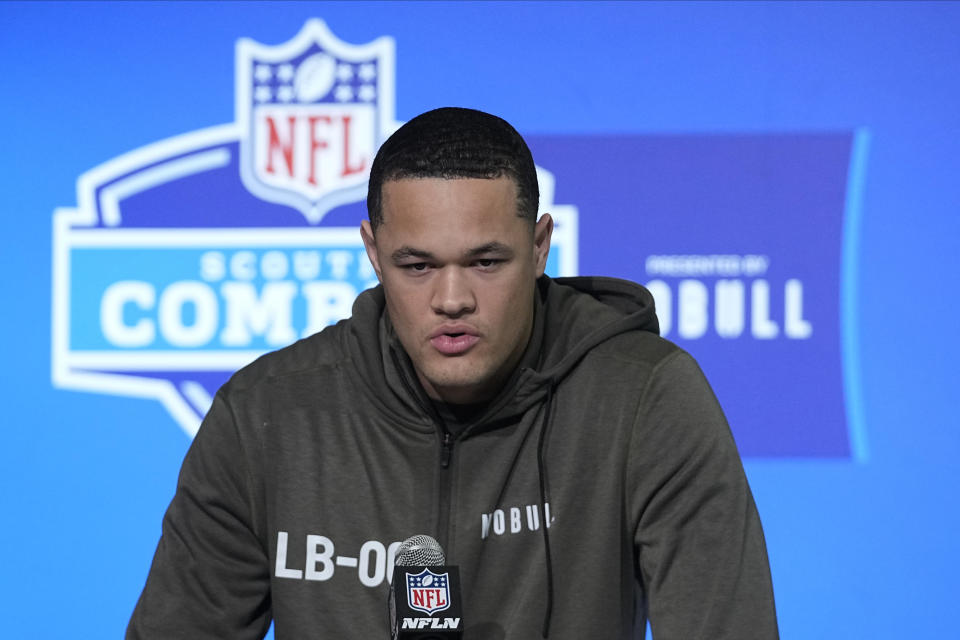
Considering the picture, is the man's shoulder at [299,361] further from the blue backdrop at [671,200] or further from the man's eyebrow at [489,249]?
the blue backdrop at [671,200]

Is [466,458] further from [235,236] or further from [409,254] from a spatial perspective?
[235,236]

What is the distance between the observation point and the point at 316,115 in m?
2.54

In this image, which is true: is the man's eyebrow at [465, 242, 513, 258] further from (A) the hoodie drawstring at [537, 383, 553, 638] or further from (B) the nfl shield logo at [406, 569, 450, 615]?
(B) the nfl shield logo at [406, 569, 450, 615]

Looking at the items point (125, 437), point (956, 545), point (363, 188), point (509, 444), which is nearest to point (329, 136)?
point (363, 188)

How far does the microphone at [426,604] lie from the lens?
986mm

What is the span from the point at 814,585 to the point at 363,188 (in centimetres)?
133

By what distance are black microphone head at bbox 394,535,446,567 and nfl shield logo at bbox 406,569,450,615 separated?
25 millimetres

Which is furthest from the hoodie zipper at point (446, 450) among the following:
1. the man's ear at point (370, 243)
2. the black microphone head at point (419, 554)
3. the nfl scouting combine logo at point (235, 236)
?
the nfl scouting combine logo at point (235, 236)

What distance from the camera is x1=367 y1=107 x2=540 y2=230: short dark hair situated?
1328 mm

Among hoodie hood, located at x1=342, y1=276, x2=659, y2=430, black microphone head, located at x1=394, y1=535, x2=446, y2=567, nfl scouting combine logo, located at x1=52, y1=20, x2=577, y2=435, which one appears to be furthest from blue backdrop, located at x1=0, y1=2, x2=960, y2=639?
black microphone head, located at x1=394, y1=535, x2=446, y2=567

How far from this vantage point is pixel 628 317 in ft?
4.77

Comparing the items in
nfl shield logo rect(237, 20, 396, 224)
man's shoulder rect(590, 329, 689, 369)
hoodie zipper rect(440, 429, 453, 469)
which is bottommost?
hoodie zipper rect(440, 429, 453, 469)

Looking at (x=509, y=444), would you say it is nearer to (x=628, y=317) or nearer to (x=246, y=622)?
(x=628, y=317)

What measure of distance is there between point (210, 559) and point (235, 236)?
1.25 meters
